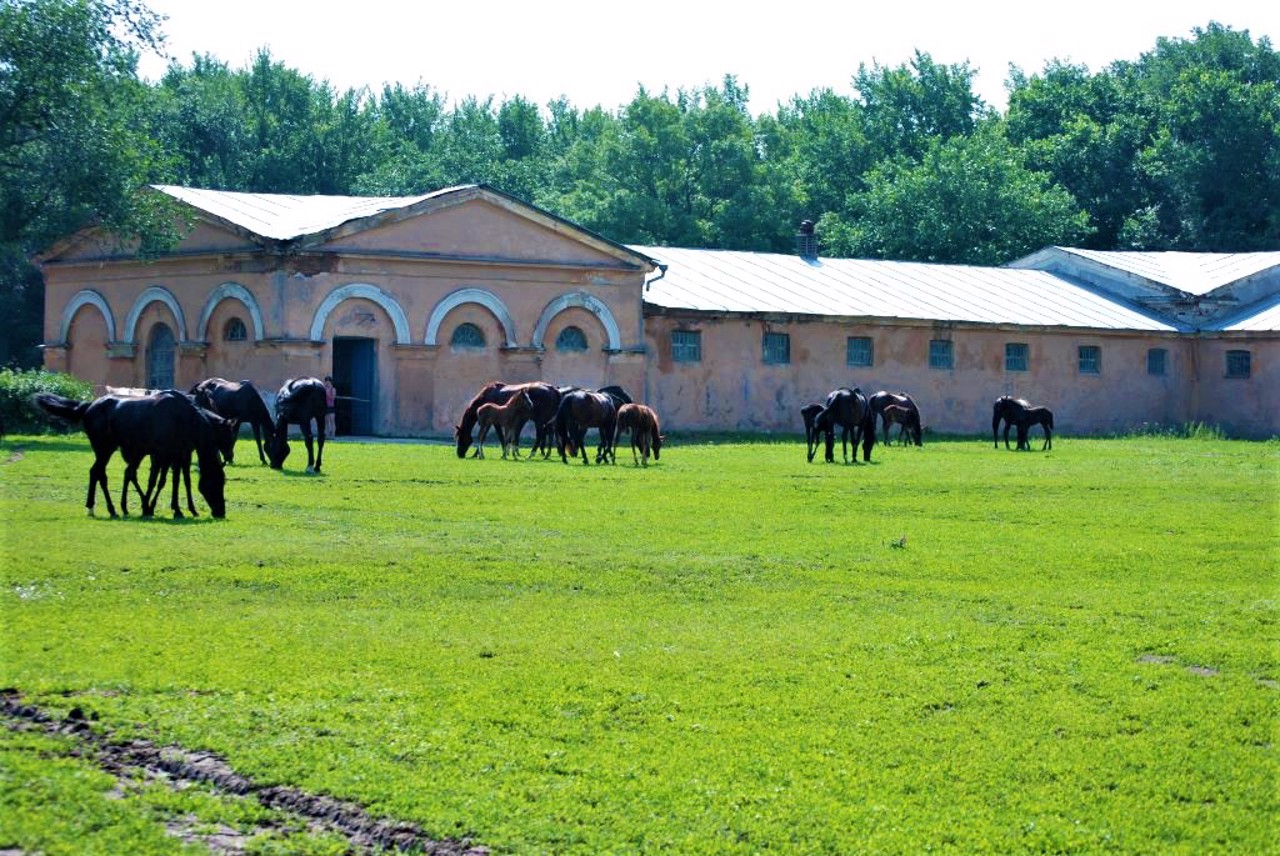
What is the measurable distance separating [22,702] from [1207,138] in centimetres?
7411

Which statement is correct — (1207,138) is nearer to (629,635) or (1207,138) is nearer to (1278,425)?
(1278,425)

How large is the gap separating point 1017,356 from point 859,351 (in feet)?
17.5

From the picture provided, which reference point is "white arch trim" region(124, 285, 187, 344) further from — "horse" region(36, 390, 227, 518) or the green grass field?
"horse" region(36, 390, 227, 518)

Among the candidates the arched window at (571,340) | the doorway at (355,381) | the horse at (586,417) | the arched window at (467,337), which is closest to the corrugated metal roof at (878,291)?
the arched window at (571,340)

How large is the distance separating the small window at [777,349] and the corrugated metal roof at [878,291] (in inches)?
28.7

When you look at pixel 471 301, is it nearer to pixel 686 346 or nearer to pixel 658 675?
pixel 686 346

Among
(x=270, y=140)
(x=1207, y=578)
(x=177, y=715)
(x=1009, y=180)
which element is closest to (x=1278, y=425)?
(x=1009, y=180)

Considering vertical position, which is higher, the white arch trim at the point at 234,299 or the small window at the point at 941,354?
the white arch trim at the point at 234,299

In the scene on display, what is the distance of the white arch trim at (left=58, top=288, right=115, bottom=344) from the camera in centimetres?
4441

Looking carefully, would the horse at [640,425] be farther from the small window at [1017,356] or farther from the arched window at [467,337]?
the small window at [1017,356]

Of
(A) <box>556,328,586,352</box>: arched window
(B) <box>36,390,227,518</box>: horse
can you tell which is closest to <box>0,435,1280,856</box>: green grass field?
(B) <box>36,390,227,518</box>: horse

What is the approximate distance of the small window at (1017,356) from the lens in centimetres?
5225

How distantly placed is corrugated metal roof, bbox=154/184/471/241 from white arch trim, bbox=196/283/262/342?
139 cm

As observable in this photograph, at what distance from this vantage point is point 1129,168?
264ft
